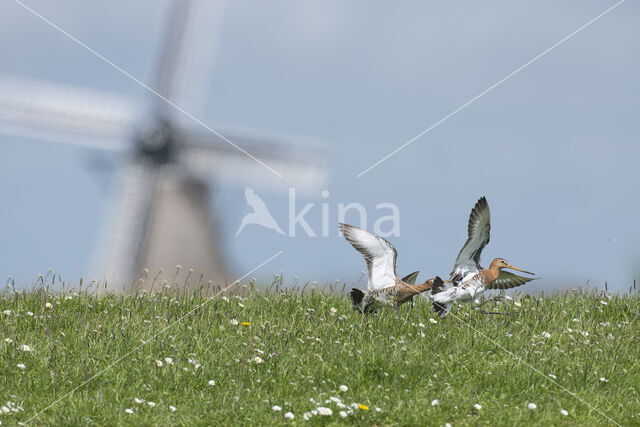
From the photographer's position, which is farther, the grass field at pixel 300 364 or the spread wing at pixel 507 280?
the spread wing at pixel 507 280

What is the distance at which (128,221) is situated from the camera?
848 inches

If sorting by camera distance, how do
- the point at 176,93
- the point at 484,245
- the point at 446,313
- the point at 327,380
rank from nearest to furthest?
the point at 327,380 < the point at 484,245 < the point at 446,313 < the point at 176,93

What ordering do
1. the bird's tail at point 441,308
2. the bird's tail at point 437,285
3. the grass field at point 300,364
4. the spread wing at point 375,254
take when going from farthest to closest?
1. the bird's tail at point 441,308
2. the bird's tail at point 437,285
3. the spread wing at point 375,254
4. the grass field at point 300,364

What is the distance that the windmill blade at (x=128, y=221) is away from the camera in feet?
68.6

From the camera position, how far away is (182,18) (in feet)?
82.7

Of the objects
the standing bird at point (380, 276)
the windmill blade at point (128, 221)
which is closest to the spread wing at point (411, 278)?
the standing bird at point (380, 276)

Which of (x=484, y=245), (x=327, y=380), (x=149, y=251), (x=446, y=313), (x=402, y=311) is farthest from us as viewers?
(x=149, y=251)

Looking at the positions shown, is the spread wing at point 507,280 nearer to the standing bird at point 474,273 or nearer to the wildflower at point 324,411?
the standing bird at point 474,273

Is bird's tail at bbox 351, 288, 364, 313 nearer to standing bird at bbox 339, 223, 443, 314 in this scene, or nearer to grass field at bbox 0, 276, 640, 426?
standing bird at bbox 339, 223, 443, 314

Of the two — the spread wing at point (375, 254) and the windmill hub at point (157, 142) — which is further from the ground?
the spread wing at point (375, 254)

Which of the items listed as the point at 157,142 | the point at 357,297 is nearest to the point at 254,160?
the point at 157,142

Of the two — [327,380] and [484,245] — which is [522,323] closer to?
[484,245]

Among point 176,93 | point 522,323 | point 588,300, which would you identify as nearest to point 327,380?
point 522,323

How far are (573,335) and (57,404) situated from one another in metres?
6.50
